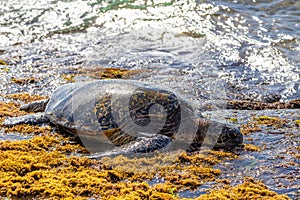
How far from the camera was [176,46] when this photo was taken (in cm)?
1144

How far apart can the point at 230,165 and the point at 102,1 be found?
1210cm

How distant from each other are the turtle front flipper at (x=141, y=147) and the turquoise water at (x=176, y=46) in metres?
0.93

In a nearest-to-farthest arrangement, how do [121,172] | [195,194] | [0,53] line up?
[195,194], [121,172], [0,53]

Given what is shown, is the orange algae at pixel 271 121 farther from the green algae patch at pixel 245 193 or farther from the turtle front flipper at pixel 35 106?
the turtle front flipper at pixel 35 106

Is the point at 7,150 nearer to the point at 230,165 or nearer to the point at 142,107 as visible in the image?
the point at 142,107

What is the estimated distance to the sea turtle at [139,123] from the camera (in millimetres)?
5242

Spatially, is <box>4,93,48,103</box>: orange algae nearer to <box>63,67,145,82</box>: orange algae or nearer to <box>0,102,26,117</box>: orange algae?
<box>0,102,26,117</box>: orange algae

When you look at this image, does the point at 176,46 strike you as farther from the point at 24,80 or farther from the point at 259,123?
the point at 259,123

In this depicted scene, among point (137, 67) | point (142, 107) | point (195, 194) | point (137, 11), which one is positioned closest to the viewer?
point (195, 194)

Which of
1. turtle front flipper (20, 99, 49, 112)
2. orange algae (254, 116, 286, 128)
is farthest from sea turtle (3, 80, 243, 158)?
orange algae (254, 116, 286, 128)

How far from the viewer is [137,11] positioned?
14.3 metres

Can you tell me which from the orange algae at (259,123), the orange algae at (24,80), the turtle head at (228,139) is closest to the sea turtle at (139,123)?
the turtle head at (228,139)

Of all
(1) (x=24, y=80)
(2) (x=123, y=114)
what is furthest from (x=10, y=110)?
(2) (x=123, y=114)

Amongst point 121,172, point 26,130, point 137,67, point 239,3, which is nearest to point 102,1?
point 239,3
